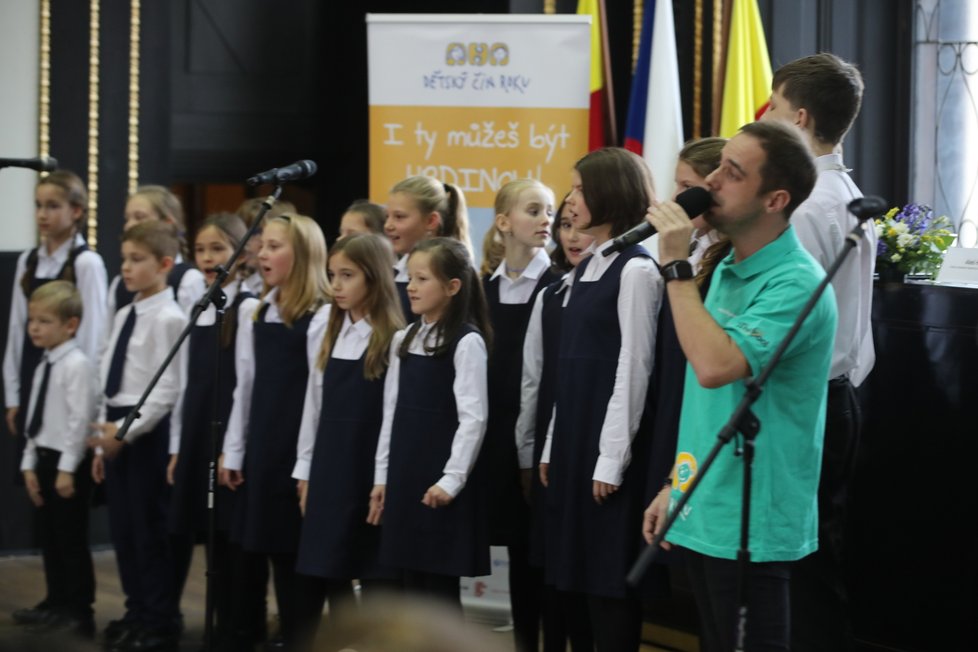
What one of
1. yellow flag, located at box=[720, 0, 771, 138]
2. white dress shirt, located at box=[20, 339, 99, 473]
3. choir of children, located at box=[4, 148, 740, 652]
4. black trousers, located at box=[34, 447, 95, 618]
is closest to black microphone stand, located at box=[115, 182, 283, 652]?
choir of children, located at box=[4, 148, 740, 652]

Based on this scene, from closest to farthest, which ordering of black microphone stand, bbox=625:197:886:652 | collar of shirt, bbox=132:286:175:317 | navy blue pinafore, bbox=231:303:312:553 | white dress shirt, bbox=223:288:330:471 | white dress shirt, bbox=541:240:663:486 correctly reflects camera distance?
black microphone stand, bbox=625:197:886:652 → white dress shirt, bbox=541:240:663:486 → navy blue pinafore, bbox=231:303:312:553 → white dress shirt, bbox=223:288:330:471 → collar of shirt, bbox=132:286:175:317

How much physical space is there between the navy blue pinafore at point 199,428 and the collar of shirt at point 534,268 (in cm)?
82

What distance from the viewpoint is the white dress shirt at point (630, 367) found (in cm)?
296

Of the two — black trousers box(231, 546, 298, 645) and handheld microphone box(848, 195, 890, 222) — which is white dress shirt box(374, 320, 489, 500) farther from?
handheld microphone box(848, 195, 890, 222)

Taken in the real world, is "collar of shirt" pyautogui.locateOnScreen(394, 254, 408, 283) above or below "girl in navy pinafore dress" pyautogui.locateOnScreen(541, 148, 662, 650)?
above

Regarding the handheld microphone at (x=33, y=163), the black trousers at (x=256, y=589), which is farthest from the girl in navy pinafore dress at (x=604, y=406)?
the handheld microphone at (x=33, y=163)

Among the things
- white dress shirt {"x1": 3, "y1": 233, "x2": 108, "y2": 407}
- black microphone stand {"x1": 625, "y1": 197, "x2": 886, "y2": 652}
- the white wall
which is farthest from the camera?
the white wall

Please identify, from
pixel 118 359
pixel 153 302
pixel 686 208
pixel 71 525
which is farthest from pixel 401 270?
pixel 686 208

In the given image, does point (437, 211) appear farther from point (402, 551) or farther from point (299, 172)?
point (402, 551)

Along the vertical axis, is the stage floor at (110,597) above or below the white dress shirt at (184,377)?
below

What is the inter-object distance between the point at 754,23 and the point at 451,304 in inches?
98.7

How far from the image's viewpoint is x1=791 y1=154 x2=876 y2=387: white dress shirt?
271 cm

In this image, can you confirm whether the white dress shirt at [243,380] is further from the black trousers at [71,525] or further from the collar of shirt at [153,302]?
the black trousers at [71,525]

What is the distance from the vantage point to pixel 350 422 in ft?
11.9
